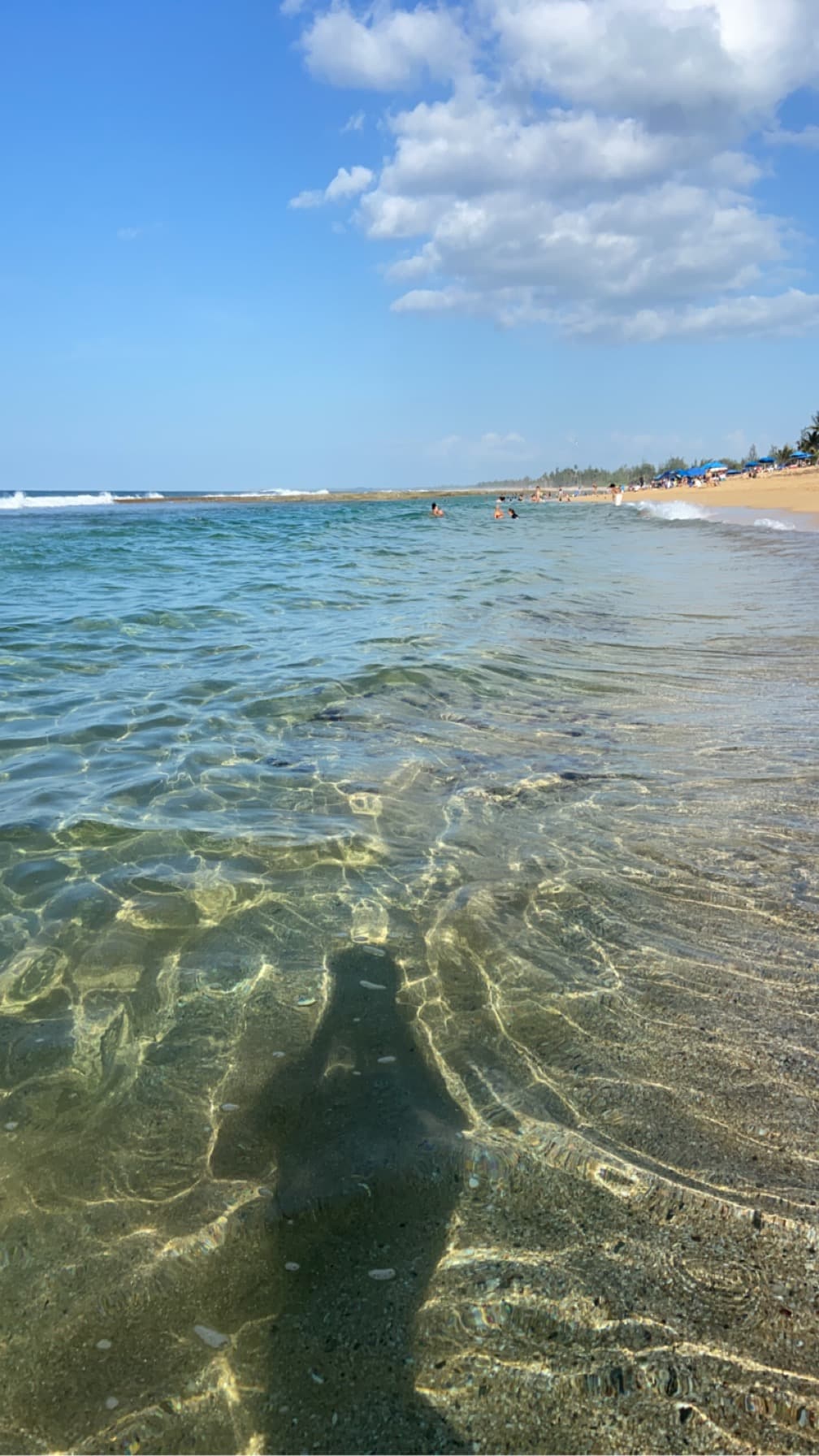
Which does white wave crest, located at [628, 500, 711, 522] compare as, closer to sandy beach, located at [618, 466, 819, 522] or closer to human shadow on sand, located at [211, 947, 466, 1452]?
sandy beach, located at [618, 466, 819, 522]

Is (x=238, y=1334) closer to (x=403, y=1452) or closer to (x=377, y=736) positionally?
(x=403, y=1452)

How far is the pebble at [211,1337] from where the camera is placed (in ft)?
4.83

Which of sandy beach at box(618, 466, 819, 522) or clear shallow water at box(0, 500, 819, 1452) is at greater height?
sandy beach at box(618, 466, 819, 522)

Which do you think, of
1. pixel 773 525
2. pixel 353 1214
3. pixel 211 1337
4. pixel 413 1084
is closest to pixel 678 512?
pixel 773 525

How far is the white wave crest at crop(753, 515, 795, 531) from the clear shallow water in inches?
884

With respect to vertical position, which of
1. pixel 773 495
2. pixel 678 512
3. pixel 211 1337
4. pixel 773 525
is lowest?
pixel 211 1337

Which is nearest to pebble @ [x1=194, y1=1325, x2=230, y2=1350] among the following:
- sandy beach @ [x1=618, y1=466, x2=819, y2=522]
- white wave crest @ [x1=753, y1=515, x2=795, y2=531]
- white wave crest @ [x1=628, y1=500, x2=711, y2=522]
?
white wave crest @ [x1=753, y1=515, x2=795, y2=531]

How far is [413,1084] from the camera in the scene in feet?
7.02

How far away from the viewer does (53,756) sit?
→ 5090 millimetres

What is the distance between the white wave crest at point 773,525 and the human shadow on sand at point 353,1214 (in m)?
26.4

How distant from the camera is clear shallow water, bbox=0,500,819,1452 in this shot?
4.57 ft

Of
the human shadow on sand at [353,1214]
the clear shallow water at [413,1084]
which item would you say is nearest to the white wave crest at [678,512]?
the clear shallow water at [413,1084]

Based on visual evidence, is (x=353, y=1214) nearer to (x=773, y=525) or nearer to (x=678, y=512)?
(x=773, y=525)

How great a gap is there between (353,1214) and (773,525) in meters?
28.9
